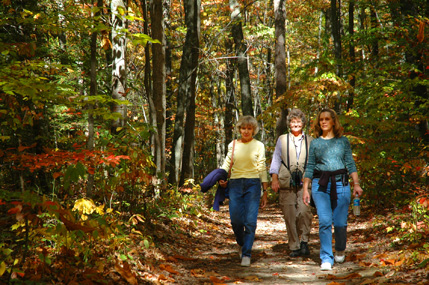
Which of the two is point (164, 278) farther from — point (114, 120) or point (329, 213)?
point (114, 120)

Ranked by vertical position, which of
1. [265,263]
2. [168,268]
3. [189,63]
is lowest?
[265,263]

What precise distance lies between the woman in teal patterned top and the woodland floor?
1.35ft

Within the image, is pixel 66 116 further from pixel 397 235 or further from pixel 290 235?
pixel 397 235

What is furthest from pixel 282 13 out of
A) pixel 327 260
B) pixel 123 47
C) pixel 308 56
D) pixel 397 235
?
pixel 308 56

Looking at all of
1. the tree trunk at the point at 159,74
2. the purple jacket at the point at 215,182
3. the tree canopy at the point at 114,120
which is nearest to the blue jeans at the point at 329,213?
the tree canopy at the point at 114,120

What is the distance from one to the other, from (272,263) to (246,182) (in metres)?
1.32

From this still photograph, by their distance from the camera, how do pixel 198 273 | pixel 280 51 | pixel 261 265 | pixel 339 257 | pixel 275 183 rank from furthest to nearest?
pixel 280 51
pixel 275 183
pixel 261 265
pixel 339 257
pixel 198 273

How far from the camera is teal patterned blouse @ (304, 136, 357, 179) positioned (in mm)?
5398

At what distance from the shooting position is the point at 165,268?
5.13 m

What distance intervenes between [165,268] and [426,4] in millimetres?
8835

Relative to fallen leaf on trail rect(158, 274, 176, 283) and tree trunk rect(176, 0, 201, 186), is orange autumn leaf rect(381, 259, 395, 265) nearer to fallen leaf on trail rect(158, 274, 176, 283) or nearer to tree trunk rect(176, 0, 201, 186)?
fallen leaf on trail rect(158, 274, 176, 283)

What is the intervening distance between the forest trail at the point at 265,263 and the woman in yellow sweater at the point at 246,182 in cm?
50

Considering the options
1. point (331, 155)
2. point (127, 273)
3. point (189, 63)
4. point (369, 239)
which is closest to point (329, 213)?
point (331, 155)

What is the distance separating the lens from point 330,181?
5.35 m
